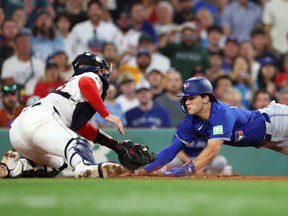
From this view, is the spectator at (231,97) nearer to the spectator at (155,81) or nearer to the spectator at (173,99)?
the spectator at (173,99)

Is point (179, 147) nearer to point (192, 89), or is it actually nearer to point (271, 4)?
point (192, 89)

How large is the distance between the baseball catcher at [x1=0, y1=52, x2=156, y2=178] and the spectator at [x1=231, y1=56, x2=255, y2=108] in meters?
5.83

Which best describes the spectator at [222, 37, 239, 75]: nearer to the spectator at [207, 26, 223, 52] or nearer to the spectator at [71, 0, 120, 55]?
the spectator at [207, 26, 223, 52]

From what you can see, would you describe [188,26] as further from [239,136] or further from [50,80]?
[239,136]

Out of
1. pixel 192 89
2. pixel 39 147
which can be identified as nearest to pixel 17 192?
pixel 39 147

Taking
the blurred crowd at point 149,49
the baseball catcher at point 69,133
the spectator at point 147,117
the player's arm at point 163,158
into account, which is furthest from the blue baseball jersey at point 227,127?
the spectator at point 147,117

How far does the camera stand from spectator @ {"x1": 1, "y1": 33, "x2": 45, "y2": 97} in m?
14.2

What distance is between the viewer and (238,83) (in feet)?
50.5

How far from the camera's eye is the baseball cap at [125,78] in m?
14.1

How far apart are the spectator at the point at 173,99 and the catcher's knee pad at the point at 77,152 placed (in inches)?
210

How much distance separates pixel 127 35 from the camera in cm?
1591

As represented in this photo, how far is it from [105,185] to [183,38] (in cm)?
835

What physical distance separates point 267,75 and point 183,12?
2301 millimetres

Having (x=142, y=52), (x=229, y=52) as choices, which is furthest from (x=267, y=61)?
(x=142, y=52)
